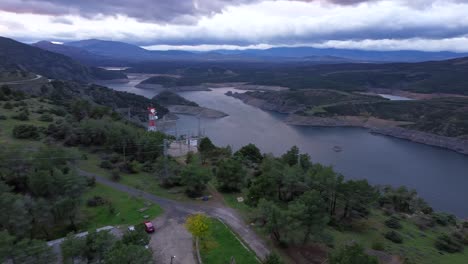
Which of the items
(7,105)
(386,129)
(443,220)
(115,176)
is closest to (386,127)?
(386,129)

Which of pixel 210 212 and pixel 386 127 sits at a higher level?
pixel 210 212

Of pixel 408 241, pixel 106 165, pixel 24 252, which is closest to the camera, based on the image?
pixel 24 252

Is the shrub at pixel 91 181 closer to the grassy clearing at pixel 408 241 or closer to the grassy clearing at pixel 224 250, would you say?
the grassy clearing at pixel 224 250

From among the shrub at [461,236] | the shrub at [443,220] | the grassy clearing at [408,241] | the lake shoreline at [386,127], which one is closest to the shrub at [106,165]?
the grassy clearing at [408,241]

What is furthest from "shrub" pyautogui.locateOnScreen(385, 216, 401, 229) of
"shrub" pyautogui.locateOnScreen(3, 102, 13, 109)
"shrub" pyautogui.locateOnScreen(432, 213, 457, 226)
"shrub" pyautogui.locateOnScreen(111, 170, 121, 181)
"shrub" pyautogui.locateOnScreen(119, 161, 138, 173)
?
"shrub" pyautogui.locateOnScreen(3, 102, 13, 109)

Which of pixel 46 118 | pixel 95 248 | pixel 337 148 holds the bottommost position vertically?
pixel 337 148

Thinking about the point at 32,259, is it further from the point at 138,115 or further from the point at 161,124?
the point at 138,115

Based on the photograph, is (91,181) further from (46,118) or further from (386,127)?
(386,127)
